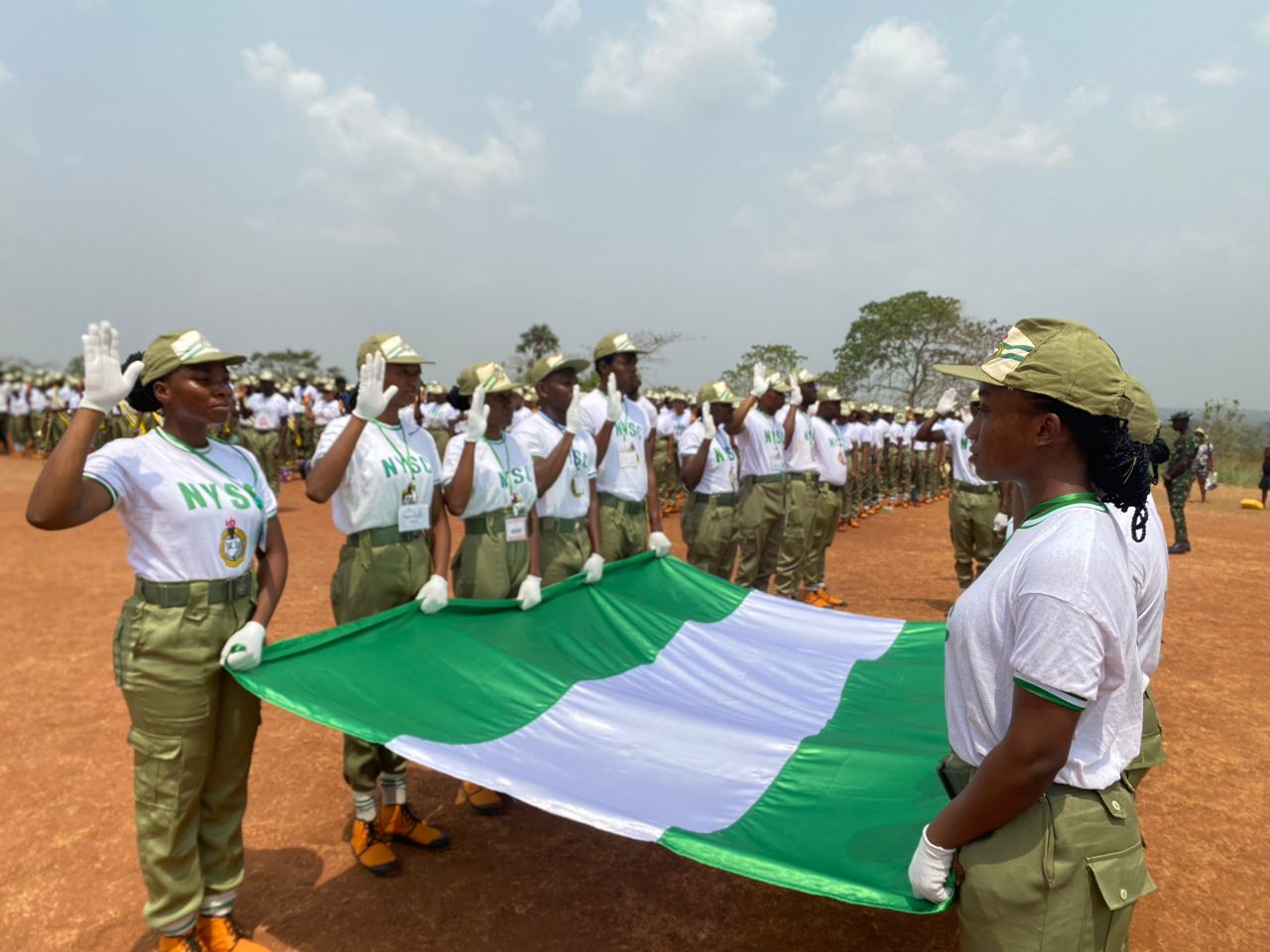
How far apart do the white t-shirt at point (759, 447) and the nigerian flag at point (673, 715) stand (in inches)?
132

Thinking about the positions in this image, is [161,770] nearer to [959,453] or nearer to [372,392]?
[372,392]

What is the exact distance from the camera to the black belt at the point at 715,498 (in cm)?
757

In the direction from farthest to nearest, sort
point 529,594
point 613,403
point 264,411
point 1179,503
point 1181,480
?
point 264,411 → point 1181,480 → point 1179,503 → point 613,403 → point 529,594

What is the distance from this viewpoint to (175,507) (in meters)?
2.87

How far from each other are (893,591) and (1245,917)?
21.6ft

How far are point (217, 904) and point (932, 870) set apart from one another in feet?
8.96

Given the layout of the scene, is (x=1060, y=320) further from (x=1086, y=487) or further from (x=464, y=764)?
(x=464, y=764)

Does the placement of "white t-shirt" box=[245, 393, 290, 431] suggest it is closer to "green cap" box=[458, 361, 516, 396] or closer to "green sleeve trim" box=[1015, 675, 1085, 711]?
"green cap" box=[458, 361, 516, 396]

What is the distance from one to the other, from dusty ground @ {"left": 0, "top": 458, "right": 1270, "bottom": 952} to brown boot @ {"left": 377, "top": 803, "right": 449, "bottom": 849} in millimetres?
79

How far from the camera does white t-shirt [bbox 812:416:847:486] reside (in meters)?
9.50

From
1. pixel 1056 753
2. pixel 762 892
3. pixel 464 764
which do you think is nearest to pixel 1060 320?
pixel 1056 753

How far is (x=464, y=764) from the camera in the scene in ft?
8.96

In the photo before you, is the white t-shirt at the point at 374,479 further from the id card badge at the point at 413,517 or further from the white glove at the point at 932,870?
the white glove at the point at 932,870

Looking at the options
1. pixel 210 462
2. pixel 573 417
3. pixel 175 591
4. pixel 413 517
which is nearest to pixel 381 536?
pixel 413 517
